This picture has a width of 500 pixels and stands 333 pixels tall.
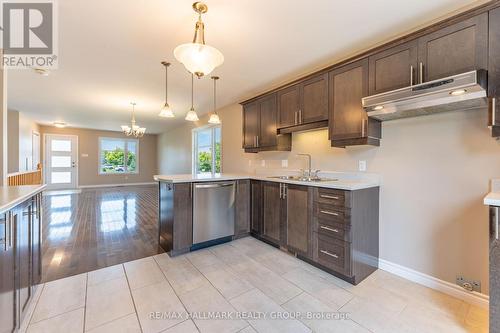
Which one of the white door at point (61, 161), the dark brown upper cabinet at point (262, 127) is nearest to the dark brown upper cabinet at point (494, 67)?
the dark brown upper cabinet at point (262, 127)

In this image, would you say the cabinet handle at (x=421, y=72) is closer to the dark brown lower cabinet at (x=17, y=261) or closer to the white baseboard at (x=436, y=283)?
the white baseboard at (x=436, y=283)

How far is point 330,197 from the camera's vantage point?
225cm

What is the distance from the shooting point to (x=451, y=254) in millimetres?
1948

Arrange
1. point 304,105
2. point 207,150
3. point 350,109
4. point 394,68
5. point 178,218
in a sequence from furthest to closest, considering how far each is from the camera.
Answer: point 207,150, point 304,105, point 178,218, point 350,109, point 394,68

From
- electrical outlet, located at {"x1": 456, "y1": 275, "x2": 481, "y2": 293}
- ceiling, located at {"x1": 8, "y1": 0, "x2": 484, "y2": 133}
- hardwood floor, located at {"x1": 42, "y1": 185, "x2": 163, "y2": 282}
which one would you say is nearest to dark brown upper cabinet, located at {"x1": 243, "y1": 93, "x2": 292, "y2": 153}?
ceiling, located at {"x1": 8, "y1": 0, "x2": 484, "y2": 133}

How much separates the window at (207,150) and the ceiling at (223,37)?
1.99 metres

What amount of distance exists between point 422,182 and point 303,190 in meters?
1.16

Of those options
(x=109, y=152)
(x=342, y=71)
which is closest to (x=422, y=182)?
(x=342, y=71)

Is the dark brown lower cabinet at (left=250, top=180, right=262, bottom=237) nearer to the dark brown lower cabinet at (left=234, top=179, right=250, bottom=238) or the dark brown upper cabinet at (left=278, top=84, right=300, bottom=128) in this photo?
the dark brown lower cabinet at (left=234, top=179, right=250, bottom=238)

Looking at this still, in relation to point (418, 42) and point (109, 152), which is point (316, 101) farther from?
point (109, 152)

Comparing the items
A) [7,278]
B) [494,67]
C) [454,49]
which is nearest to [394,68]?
[454,49]

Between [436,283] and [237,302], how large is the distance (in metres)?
1.87

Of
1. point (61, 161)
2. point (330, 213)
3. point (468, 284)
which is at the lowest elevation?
point (468, 284)

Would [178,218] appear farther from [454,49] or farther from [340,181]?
[454,49]
